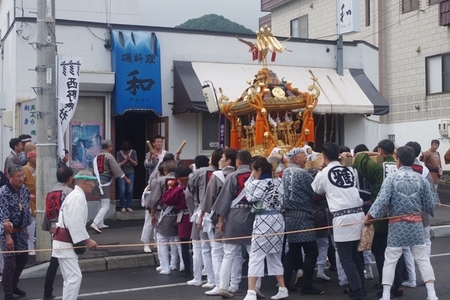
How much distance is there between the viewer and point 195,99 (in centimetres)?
1389

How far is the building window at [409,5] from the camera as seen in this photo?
72.5 ft

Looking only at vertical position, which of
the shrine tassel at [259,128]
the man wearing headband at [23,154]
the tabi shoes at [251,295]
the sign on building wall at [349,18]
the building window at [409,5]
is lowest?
the tabi shoes at [251,295]

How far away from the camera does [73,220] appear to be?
6.62 meters

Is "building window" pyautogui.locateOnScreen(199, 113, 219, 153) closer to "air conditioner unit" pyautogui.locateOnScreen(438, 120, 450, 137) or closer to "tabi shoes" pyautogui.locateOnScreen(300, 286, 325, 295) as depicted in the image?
"tabi shoes" pyautogui.locateOnScreen(300, 286, 325, 295)

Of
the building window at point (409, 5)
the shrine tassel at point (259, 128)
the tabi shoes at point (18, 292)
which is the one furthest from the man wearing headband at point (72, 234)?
the building window at point (409, 5)

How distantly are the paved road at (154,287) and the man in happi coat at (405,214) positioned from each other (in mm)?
687

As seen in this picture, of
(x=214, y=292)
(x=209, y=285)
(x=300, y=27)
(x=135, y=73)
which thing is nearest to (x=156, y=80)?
(x=135, y=73)

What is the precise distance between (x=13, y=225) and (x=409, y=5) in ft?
60.4

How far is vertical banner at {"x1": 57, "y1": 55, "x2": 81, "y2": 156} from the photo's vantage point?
398 inches

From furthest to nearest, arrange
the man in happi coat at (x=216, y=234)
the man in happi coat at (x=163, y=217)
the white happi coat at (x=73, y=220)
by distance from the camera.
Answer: the man in happi coat at (x=163, y=217), the man in happi coat at (x=216, y=234), the white happi coat at (x=73, y=220)

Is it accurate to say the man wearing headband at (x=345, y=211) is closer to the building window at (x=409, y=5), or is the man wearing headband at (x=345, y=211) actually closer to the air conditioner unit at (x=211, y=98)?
the air conditioner unit at (x=211, y=98)

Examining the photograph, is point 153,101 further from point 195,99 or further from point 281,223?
point 281,223

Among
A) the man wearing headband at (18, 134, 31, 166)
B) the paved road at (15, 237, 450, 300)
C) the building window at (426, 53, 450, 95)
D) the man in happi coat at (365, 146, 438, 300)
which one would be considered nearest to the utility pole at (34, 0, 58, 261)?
the paved road at (15, 237, 450, 300)

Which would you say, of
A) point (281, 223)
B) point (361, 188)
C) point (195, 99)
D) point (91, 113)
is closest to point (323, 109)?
point (195, 99)
